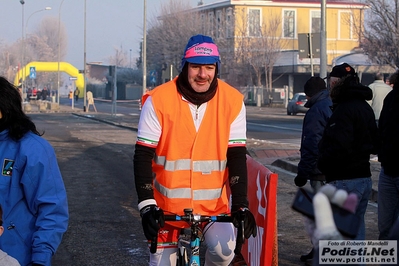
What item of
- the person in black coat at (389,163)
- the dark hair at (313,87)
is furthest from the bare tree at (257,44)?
the person in black coat at (389,163)

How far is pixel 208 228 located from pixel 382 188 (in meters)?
1.99

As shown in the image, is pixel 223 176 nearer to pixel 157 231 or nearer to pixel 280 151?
pixel 157 231

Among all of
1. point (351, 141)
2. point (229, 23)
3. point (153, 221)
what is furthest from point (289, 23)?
point (153, 221)

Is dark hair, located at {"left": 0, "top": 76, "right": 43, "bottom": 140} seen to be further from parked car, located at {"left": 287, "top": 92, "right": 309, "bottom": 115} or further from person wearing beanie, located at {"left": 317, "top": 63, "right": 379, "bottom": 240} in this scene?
parked car, located at {"left": 287, "top": 92, "right": 309, "bottom": 115}

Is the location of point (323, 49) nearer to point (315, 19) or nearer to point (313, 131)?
point (313, 131)

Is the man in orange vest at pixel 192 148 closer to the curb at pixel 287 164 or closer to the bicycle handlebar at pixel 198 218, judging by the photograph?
the bicycle handlebar at pixel 198 218

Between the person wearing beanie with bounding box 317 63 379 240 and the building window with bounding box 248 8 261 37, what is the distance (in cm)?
6200

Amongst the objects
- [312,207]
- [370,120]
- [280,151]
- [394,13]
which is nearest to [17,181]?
[312,207]

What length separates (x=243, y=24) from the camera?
6806 cm

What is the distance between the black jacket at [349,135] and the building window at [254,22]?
62.0 m

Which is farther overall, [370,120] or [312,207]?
[370,120]

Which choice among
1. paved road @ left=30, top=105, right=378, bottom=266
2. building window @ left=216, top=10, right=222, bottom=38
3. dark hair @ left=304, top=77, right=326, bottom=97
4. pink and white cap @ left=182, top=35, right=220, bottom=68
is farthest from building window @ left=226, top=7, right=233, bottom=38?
pink and white cap @ left=182, top=35, right=220, bottom=68

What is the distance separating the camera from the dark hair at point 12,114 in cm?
383

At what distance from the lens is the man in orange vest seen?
4.60m
